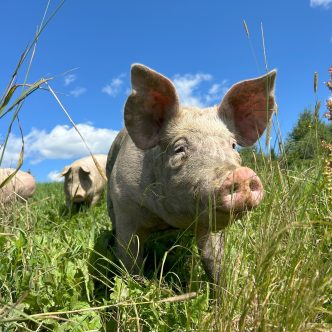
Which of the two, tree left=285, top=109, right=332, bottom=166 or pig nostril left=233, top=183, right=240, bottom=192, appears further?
tree left=285, top=109, right=332, bottom=166

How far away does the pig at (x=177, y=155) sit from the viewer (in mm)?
3139

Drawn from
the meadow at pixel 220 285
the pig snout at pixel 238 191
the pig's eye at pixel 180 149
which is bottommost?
the meadow at pixel 220 285

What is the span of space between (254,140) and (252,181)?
1388 mm

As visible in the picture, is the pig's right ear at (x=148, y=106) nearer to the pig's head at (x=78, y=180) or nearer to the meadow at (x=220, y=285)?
the meadow at (x=220, y=285)

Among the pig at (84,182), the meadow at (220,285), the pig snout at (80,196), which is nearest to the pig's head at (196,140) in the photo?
the meadow at (220,285)

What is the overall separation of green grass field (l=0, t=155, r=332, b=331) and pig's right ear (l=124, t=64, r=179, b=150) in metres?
1.07

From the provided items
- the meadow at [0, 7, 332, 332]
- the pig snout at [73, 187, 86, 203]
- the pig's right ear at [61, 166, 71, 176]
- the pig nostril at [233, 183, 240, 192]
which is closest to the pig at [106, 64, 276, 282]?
the pig nostril at [233, 183, 240, 192]

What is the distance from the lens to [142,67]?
3.49 metres

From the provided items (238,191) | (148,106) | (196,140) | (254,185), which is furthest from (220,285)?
(148,106)

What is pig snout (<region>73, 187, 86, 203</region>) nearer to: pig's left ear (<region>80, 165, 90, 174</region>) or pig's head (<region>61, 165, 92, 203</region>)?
pig's head (<region>61, 165, 92, 203</region>)

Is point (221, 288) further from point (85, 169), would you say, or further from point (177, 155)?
point (85, 169)

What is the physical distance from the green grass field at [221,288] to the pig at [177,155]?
0.26 metres

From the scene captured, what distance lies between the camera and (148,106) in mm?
3762

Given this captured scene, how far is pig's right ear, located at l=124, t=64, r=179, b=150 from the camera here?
11.9 feet
